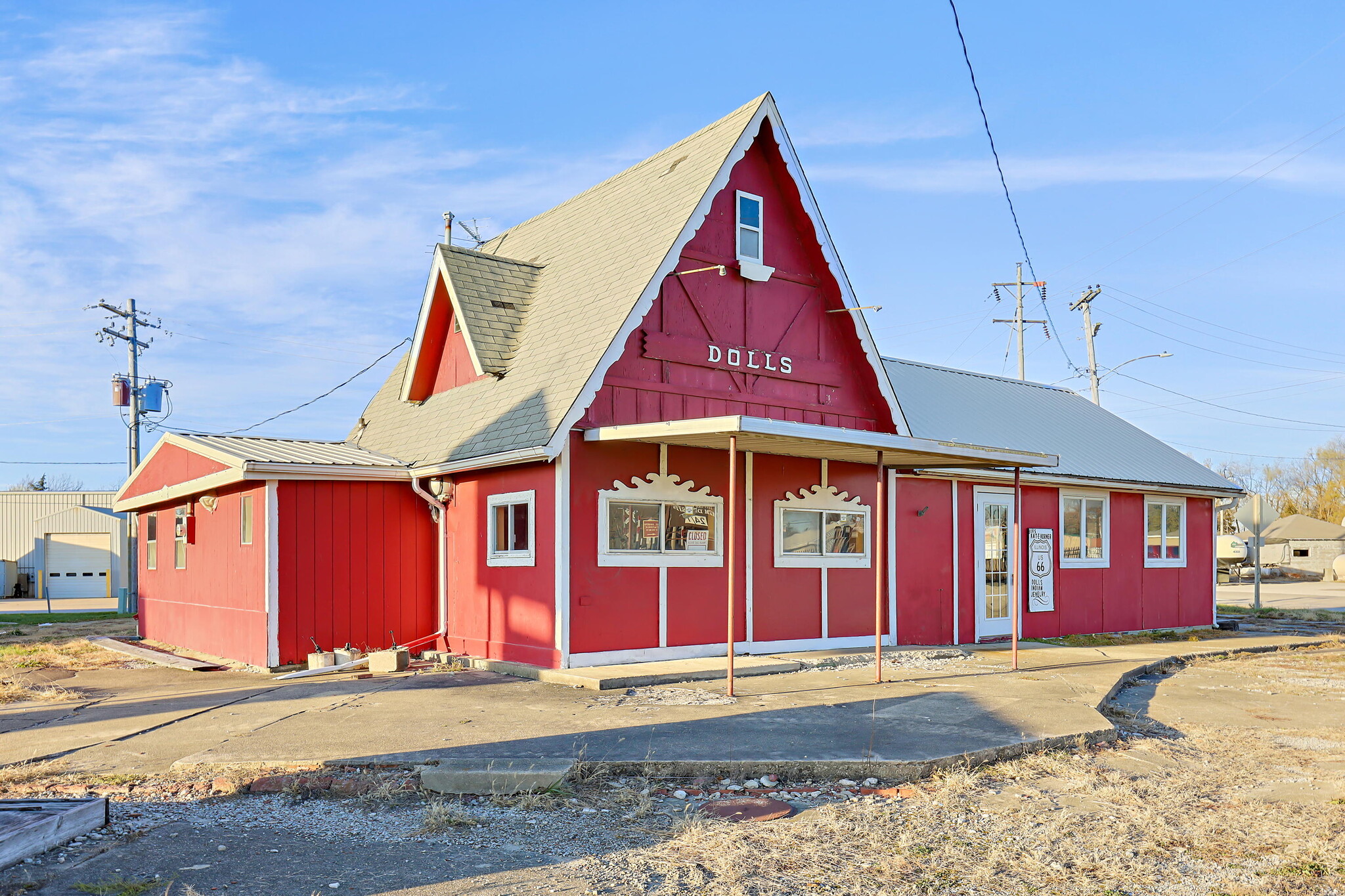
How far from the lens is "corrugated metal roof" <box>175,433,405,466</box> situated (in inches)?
543

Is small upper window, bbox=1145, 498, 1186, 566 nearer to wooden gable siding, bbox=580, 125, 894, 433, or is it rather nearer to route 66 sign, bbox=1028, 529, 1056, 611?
route 66 sign, bbox=1028, 529, 1056, 611

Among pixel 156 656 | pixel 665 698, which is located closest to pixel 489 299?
pixel 665 698

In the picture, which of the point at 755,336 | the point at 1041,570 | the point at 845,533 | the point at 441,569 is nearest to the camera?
the point at 755,336

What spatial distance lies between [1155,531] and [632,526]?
43.6ft

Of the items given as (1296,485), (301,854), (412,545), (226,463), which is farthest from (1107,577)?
(1296,485)

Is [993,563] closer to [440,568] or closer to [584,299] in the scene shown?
[584,299]

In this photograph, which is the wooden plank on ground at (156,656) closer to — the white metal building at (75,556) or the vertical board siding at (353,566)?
the vertical board siding at (353,566)

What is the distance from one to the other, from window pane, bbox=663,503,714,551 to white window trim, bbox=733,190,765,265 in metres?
3.51

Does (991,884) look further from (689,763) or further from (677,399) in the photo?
(677,399)

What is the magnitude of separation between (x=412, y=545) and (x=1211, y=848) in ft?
36.7

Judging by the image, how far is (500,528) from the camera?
13.5 meters

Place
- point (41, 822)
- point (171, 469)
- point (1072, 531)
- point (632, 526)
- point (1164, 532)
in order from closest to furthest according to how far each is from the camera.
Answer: point (41, 822) → point (632, 526) → point (171, 469) → point (1072, 531) → point (1164, 532)

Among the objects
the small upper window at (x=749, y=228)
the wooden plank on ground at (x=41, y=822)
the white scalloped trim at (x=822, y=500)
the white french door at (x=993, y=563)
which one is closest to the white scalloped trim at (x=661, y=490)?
the white scalloped trim at (x=822, y=500)

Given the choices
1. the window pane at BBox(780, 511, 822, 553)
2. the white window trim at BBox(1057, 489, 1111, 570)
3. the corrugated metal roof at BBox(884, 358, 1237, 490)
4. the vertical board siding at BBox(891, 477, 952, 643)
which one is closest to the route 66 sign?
the white window trim at BBox(1057, 489, 1111, 570)
